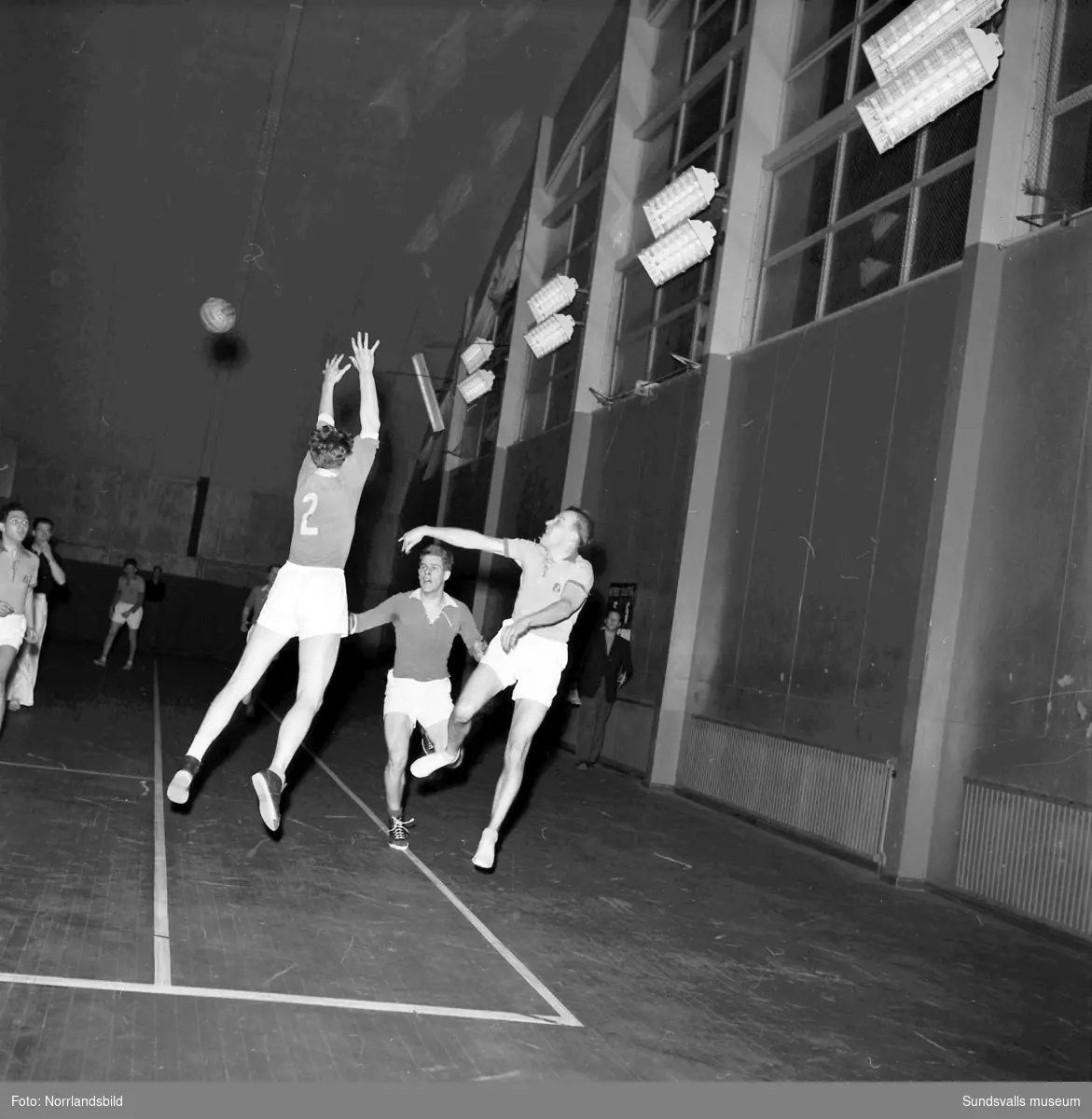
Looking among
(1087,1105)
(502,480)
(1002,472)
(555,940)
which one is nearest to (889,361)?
(1002,472)

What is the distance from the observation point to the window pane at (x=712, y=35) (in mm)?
14906

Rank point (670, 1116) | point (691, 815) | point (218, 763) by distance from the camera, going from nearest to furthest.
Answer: point (670, 1116), point (218, 763), point (691, 815)

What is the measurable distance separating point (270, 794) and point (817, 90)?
399 inches

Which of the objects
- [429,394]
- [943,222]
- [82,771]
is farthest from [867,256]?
[429,394]

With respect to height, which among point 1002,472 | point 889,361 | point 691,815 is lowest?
point 691,815

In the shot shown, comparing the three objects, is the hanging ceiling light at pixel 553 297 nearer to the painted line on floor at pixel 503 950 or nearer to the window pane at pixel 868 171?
the window pane at pixel 868 171

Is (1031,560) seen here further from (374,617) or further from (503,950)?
(503,950)

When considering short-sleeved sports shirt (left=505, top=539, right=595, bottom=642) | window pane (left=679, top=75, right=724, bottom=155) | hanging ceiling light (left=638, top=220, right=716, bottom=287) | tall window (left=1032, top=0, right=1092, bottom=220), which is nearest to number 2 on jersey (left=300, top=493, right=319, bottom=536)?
short-sleeved sports shirt (left=505, top=539, right=595, bottom=642)

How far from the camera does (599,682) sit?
13586 mm

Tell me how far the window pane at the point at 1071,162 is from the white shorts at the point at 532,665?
202 inches

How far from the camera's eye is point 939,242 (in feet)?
33.3

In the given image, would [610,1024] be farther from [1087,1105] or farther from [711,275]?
[711,275]

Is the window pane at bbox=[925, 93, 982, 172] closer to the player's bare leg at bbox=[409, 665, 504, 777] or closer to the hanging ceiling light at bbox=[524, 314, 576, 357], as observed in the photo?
the player's bare leg at bbox=[409, 665, 504, 777]

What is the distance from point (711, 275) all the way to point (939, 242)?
14.1 ft
